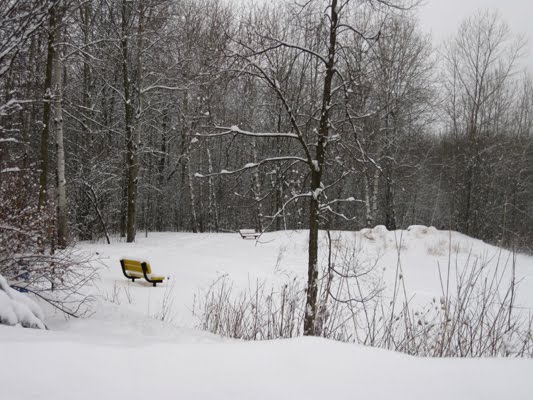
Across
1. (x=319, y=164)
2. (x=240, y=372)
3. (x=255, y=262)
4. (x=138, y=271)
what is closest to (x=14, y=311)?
(x=240, y=372)

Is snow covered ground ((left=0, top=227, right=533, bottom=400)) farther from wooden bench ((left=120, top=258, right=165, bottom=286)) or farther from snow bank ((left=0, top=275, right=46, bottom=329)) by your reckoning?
wooden bench ((left=120, top=258, right=165, bottom=286))

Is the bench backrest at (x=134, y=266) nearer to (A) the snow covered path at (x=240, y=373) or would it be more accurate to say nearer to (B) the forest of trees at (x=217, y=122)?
(B) the forest of trees at (x=217, y=122)

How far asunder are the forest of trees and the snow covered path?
2.58 meters

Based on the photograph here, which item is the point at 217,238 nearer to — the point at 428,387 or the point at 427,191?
the point at 428,387

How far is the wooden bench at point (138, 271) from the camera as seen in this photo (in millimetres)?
8336

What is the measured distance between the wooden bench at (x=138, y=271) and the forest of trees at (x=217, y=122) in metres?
1.84

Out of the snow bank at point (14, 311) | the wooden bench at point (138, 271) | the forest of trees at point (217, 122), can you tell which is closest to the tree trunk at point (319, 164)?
the forest of trees at point (217, 122)

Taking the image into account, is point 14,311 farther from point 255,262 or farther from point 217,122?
point 255,262

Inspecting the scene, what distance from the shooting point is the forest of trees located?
494 centimetres

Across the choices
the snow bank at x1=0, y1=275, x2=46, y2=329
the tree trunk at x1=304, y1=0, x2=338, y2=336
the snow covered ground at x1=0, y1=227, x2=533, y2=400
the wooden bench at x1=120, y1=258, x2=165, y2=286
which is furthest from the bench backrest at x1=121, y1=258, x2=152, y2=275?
the snow covered ground at x1=0, y1=227, x2=533, y2=400

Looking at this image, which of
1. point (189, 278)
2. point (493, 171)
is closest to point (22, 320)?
point (189, 278)

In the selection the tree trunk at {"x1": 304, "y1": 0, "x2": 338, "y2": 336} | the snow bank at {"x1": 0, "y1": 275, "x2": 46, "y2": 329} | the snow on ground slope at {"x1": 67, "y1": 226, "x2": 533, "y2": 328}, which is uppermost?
the tree trunk at {"x1": 304, "y1": 0, "x2": 338, "y2": 336}

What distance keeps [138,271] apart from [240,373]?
23.5 ft

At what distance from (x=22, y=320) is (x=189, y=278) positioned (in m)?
5.79
